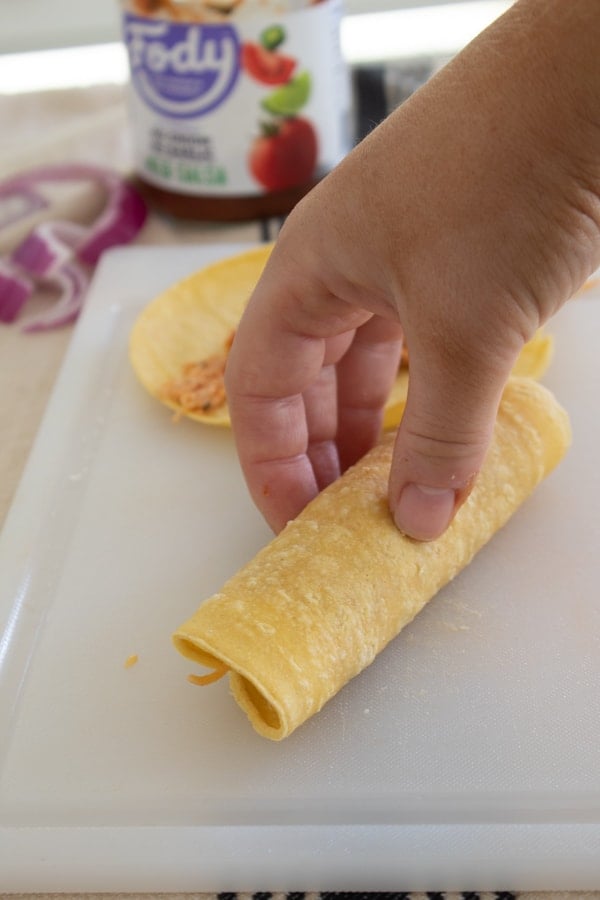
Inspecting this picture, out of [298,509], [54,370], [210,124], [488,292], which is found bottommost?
[54,370]

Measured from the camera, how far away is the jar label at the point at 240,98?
7.57 ft

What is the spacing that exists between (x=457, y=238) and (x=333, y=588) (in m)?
0.50

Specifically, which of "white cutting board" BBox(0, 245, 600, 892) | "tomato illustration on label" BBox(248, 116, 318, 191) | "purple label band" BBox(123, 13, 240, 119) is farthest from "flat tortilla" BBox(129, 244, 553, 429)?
"purple label band" BBox(123, 13, 240, 119)

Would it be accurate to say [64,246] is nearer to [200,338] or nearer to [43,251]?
[43,251]

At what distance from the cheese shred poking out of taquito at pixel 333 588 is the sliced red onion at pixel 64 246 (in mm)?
1114

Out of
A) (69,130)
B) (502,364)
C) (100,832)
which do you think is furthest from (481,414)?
(69,130)

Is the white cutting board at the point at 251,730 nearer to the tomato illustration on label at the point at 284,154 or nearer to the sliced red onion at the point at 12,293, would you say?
the sliced red onion at the point at 12,293

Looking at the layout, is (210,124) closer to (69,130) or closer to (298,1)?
(298,1)

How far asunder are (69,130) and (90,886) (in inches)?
98.6

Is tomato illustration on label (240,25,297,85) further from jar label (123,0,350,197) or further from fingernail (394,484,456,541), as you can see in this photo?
fingernail (394,484,456,541)

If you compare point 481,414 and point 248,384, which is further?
point 248,384

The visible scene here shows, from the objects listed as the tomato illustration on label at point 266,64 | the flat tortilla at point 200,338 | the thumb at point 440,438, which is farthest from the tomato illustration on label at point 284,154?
the thumb at point 440,438

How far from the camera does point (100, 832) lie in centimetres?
125

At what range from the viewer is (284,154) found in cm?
246
